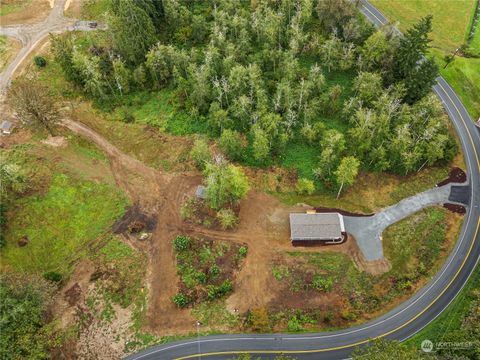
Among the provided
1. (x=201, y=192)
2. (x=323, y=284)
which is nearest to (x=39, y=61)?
(x=201, y=192)

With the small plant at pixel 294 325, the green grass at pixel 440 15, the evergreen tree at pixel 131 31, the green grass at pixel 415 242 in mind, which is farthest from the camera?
the green grass at pixel 440 15

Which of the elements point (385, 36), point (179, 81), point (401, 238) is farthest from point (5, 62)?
point (401, 238)

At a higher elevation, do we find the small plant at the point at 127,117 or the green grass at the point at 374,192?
the small plant at the point at 127,117

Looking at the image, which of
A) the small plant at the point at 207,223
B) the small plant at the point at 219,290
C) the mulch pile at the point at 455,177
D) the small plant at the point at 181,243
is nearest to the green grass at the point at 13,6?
the small plant at the point at 207,223

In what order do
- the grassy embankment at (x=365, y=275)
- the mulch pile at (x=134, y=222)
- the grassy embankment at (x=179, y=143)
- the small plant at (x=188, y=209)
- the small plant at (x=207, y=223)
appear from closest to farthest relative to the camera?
the grassy embankment at (x=365, y=275) → the mulch pile at (x=134, y=222) → the small plant at (x=207, y=223) → the small plant at (x=188, y=209) → the grassy embankment at (x=179, y=143)

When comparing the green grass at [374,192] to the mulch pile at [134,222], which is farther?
the green grass at [374,192]

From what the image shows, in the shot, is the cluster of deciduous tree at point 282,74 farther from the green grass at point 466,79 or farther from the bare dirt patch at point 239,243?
the green grass at point 466,79
